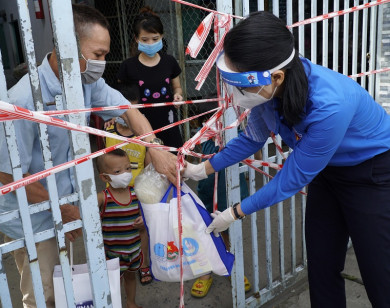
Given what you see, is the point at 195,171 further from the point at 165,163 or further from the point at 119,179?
the point at 119,179

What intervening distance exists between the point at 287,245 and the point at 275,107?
1973 millimetres

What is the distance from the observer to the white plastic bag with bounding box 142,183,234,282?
1802 millimetres

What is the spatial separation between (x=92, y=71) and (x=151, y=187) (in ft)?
1.93

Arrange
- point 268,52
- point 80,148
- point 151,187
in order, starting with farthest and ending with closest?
Result: point 151,187 < point 80,148 < point 268,52

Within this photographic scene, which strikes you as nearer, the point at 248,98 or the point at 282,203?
the point at 248,98

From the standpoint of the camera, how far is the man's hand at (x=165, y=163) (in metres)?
1.88

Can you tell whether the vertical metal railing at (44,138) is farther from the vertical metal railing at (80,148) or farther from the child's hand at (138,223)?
the child's hand at (138,223)

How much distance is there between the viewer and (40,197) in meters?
1.58

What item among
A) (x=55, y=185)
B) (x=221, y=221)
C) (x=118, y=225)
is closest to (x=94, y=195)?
(x=55, y=185)

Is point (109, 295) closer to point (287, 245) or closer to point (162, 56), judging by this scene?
point (287, 245)

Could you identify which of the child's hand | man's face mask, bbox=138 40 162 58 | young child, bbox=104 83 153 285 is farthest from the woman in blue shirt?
man's face mask, bbox=138 40 162 58

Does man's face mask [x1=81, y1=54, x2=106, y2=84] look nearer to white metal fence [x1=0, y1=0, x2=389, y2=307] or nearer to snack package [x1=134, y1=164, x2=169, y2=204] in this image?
white metal fence [x1=0, y1=0, x2=389, y2=307]

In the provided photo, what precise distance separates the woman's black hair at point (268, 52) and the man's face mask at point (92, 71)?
0.53 metres

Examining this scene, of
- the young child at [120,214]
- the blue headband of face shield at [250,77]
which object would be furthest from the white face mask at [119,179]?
the blue headband of face shield at [250,77]
